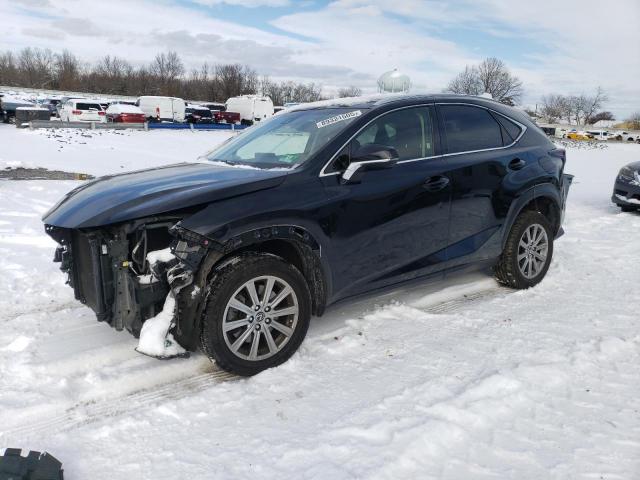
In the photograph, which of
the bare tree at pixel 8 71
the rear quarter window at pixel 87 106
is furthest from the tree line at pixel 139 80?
the rear quarter window at pixel 87 106

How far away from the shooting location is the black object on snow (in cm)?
212

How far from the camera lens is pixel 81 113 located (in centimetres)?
3409

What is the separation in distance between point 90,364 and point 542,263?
13.4 ft

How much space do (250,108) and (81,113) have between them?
16877 millimetres

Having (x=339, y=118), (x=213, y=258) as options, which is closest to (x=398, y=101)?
(x=339, y=118)

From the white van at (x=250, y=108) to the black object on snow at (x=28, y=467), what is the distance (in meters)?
46.6

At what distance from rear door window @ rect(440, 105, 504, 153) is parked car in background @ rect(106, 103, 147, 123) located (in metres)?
31.3

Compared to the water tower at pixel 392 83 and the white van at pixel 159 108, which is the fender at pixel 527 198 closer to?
the water tower at pixel 392 83

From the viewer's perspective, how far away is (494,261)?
4914mm

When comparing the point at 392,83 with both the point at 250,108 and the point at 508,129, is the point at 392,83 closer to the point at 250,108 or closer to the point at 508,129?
the point at 508,129

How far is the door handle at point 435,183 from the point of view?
407 centimetres

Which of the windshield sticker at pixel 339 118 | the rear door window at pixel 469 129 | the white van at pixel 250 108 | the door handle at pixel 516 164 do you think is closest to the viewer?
the windshield sticker at pixel 339 118

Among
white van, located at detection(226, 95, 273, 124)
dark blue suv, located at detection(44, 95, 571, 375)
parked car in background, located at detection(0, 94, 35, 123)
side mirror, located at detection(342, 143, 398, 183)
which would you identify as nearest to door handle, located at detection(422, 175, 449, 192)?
dark blue suv, located at detection(44, 95, 571, 375)

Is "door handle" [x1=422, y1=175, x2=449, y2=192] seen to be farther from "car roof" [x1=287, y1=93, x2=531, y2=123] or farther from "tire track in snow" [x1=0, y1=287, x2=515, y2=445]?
"tire track in snow" [x1=0, y1=287, x2=515, y2=445]
